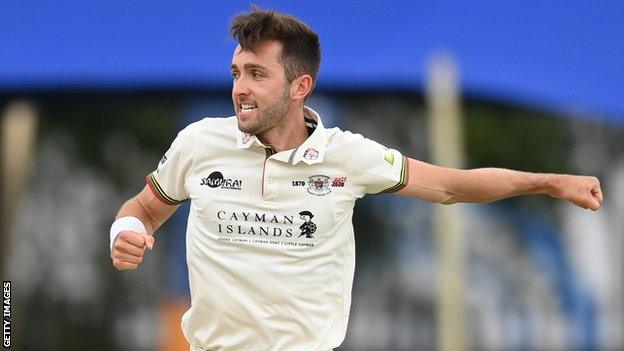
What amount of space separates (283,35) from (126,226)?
3.92 feet

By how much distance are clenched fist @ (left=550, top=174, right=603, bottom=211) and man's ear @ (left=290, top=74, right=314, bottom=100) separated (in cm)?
132

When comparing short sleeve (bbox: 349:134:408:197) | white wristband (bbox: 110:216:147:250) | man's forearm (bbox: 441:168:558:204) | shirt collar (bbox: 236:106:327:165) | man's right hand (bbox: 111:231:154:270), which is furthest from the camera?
man's forearm (bbox: 441:168:558:204)

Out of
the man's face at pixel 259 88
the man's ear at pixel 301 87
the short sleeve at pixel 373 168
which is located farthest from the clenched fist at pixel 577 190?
the man's face at pixel 259 88

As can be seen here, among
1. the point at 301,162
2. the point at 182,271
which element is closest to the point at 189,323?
the point at 301,162

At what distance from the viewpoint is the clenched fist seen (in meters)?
6.01

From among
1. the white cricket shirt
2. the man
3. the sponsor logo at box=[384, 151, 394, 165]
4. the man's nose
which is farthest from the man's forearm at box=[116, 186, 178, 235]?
the sponsor logo at box=[384, 151, 394, 165]

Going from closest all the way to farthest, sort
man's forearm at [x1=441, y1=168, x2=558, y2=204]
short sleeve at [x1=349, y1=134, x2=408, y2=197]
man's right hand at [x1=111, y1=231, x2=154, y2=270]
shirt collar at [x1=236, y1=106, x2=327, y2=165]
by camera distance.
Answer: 1. man's right hand at [x1=111, y1=231, x2=154, y2=270]
2. shirt collar at [x1=236, y1=106, x2=327, y2=165]
3. short sleeve at [x1=349, y1=134, x2=408, y2=197]
4. man's forearm at [x1=441, y1=168, x2=558, y2=204]

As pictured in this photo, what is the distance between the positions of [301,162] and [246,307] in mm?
749

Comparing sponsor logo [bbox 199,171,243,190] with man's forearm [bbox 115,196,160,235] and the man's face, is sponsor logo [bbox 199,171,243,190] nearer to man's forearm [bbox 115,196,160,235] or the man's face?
the man's face

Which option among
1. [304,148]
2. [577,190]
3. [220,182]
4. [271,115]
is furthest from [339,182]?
[577,190]

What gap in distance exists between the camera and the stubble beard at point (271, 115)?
5762 mm

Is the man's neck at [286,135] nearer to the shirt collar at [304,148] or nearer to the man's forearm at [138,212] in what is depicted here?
the shirt collar at [304,148]

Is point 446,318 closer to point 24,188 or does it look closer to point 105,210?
point 105,210

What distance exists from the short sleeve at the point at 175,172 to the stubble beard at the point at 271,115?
329 mm
